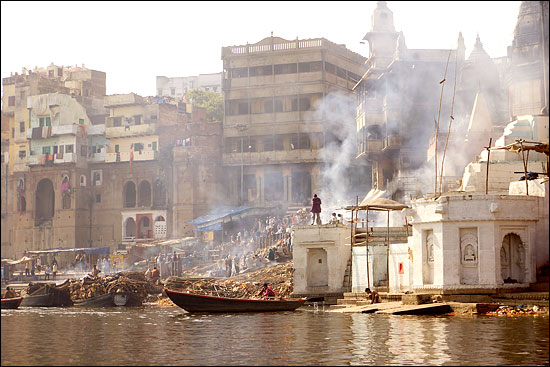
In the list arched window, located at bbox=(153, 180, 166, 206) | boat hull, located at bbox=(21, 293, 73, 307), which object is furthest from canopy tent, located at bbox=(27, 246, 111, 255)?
boat hull, located at bbox=(21, 293, 73, 307)

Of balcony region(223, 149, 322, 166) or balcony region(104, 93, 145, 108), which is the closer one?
balcony region(223, 149, 322, 166)

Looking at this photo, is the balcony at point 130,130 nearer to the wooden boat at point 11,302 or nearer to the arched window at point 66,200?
the arched window at point 66,200

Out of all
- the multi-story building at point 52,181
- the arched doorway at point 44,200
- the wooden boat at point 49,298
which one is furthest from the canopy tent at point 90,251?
the wooden boat at point 49,298

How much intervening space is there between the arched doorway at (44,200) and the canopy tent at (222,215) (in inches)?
686

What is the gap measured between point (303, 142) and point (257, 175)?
441 centimetres

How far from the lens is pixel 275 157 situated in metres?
59.4

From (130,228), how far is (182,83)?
146ft

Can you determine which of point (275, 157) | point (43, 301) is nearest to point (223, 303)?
point (43, 301)

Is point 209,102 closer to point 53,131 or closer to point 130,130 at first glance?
point 130,130

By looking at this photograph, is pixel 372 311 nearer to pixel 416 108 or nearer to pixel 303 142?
pixel 416 108

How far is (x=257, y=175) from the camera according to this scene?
2381 inches

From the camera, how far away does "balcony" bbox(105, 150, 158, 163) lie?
209 ft

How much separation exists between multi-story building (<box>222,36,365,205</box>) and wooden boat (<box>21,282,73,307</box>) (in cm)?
2221

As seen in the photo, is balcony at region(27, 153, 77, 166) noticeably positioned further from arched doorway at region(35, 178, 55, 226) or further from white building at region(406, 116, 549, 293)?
white building at region(406, 116, 549, 293)
